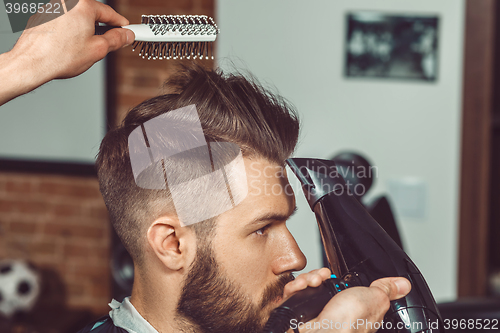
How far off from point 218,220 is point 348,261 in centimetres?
26

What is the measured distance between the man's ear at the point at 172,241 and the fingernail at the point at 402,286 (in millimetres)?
363

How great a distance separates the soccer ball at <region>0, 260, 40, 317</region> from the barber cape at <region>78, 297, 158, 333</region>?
118 centimetres

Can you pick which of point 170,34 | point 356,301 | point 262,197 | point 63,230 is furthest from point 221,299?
point 63,230

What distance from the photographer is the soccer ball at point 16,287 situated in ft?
5.77

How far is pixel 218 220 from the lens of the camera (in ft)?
2.44

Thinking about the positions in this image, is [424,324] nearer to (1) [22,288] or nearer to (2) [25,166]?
(1) [22,288]

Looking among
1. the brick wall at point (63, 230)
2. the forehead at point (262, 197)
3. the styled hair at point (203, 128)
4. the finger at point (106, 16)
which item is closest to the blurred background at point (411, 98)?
the brick wall at point (63, 230)

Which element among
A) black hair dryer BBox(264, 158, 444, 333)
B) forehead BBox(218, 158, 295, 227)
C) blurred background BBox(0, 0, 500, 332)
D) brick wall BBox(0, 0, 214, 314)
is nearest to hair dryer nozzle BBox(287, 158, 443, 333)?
black hair dryer BBox(264, 158, 444, 333)

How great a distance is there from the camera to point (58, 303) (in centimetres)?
204

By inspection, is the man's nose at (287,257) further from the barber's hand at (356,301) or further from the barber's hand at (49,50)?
the barber's hand at (49,50)

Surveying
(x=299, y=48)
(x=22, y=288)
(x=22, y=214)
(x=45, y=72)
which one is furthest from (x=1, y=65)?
(x=22, y=214)

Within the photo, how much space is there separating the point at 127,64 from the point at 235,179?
4.44 ft

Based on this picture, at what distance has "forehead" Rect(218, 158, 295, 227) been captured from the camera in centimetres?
73

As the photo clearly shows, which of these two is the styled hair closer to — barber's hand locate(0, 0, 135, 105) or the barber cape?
the barber cape
